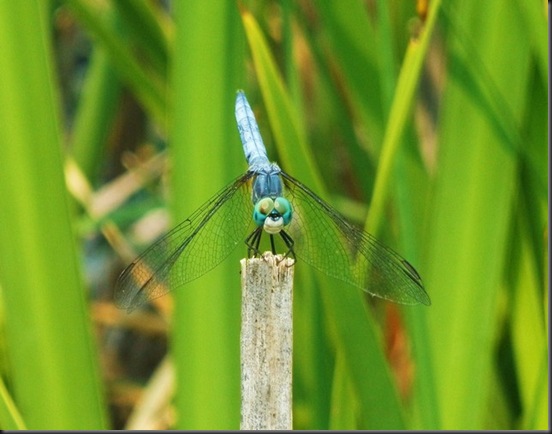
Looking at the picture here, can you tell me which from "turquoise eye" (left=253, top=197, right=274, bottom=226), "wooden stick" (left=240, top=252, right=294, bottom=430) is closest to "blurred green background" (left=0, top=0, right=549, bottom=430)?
"turquoise eye" (left=253, top=197, right=274, bottom=226)

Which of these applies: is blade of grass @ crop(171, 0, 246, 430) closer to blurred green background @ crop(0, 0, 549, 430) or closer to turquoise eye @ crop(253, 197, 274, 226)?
blurred green background @ crop(0, 0, 549, 430)

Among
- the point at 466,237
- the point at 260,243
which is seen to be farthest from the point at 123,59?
the point at 466,237

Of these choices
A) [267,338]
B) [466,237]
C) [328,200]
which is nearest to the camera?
[267,338]

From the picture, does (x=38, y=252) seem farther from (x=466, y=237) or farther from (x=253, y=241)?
(x=466, y=237)

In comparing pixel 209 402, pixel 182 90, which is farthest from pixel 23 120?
pixel 209 402

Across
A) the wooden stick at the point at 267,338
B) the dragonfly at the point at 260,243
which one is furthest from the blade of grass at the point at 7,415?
the wooden stick at the point at 267,338
